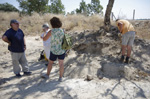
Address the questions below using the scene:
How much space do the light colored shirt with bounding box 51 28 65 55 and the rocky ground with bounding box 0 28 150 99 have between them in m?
0.81

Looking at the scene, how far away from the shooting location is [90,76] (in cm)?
305

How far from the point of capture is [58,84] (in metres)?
2.76

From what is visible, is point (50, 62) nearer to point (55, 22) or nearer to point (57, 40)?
point (57, 40)

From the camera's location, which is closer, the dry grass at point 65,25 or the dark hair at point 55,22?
the dark hair at point 55,22

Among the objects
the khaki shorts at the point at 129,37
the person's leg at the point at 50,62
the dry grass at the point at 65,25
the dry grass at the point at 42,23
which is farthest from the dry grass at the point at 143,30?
the person's leg at the point at 50,62

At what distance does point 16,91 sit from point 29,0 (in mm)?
16933

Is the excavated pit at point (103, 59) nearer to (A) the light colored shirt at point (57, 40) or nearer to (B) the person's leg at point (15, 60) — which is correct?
(A) the light colored shirt at point (57, 40)

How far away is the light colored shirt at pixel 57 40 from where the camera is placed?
2584mm

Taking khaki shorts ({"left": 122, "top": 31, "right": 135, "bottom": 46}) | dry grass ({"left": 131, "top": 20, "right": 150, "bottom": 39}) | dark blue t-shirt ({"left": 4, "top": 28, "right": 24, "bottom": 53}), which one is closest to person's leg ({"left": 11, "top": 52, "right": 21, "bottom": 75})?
dark blue t-shirt ({"left": 4, "top": 28, "right": 24, "bottom": 53})

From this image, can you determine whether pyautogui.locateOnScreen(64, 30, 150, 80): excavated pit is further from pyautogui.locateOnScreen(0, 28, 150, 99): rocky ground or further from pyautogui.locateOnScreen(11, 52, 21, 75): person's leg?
pyautogui.locateOnScreen(11, 52, 21, 75): person's leg

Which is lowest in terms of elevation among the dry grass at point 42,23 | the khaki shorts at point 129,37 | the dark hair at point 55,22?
the khaki shorts at point 129,37

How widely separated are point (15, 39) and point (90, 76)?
213cm

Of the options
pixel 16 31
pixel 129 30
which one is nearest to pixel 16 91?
pixel 16 31

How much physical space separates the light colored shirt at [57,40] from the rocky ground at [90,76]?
2.64ft
